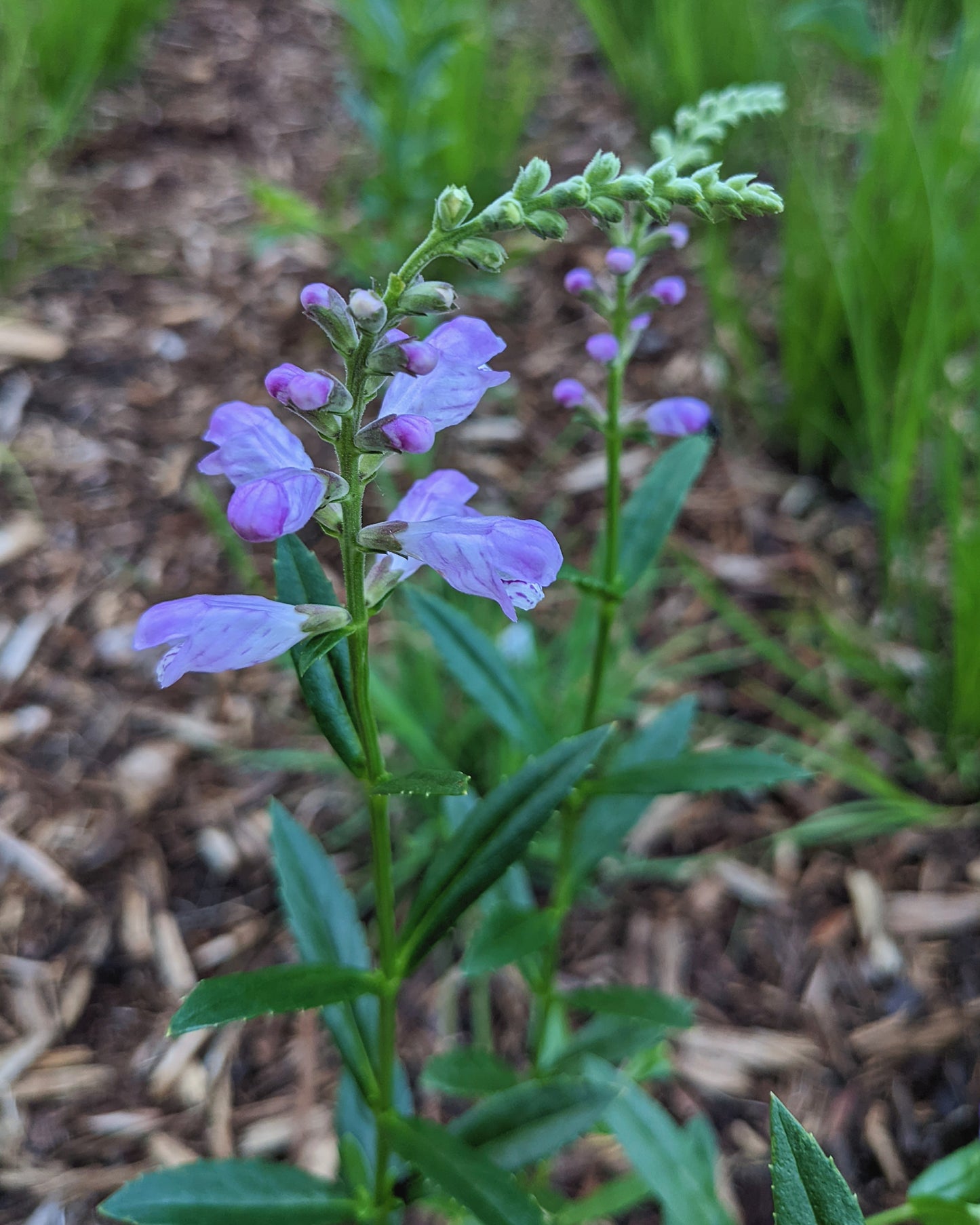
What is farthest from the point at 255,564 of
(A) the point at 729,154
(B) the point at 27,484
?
(A) the point at 729,154

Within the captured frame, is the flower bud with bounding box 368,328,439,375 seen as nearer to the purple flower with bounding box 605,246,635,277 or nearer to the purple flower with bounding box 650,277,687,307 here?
the purple flower with bounding box 605,246,635,277

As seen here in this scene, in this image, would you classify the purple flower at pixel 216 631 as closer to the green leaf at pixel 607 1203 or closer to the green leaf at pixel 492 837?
the green leaf at pixel 492 837

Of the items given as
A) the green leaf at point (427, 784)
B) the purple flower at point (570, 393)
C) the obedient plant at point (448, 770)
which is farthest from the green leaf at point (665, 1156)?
the purple flower at point (570, 393)

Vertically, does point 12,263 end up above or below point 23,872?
above

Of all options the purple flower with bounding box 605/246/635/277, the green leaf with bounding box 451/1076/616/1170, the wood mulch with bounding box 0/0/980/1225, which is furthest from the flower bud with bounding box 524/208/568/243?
the wood mulch with bounding box 0/0/980/1225

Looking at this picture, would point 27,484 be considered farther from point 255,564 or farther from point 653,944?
point 653,944
